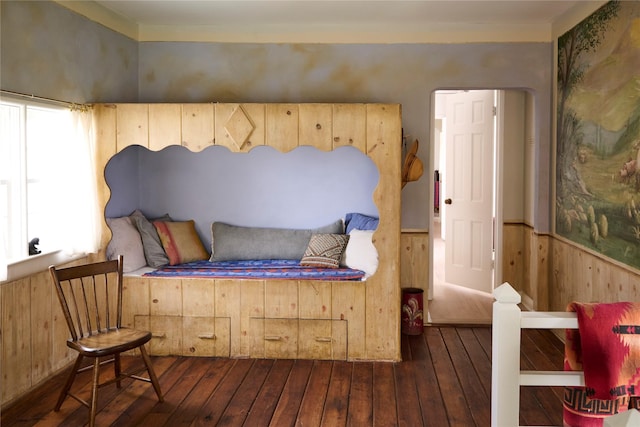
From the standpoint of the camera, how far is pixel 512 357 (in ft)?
7.17

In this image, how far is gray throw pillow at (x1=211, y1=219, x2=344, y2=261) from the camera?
18.1 ft

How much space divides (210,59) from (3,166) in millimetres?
2269

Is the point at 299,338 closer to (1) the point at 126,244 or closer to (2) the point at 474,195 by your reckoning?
(1) the point at 126,244

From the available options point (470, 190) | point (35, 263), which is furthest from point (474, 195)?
point (35, 263)

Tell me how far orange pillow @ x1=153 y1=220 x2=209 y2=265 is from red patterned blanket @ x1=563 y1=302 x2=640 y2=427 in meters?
3.75

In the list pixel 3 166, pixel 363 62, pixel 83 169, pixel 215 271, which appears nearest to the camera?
pixel 3 166

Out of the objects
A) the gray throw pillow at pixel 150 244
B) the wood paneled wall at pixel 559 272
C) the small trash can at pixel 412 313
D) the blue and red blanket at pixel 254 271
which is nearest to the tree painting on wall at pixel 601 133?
the wood paneled wall at pixel 559 272

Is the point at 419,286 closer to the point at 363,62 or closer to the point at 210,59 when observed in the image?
the point at 363,62

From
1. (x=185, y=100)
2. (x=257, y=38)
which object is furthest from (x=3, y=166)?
(x=257, y=38)

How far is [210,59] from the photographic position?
561cm

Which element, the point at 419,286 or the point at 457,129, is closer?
the point at 419,286

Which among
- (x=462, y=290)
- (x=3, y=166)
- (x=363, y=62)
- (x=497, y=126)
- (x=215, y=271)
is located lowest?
(x=462, y=290)

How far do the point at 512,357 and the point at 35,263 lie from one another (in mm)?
3174

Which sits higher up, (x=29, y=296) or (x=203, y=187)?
(x=203, y=187)
